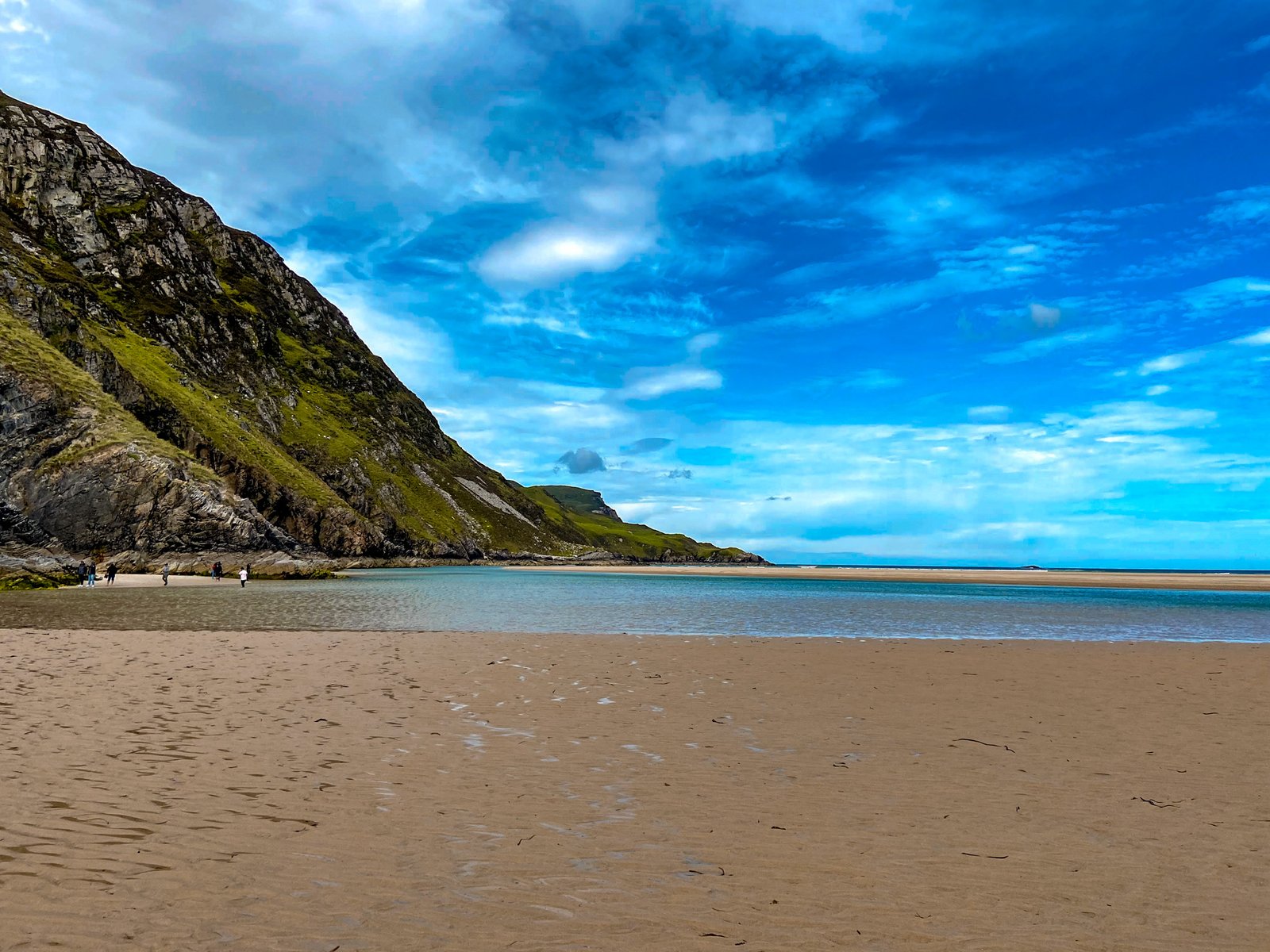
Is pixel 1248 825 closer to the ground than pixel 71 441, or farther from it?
closer to the ground

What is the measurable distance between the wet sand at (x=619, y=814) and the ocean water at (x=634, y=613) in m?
16.5

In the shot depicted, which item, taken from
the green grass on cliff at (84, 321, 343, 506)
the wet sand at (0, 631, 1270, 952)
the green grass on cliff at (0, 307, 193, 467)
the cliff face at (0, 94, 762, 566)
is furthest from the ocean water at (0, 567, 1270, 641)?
the green grass on cliff at (84, 321, 343, 506)

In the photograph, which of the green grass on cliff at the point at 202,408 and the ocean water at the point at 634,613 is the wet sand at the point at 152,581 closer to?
the ocean water at the point at 634,613

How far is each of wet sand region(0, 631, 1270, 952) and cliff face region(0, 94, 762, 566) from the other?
76.2 m

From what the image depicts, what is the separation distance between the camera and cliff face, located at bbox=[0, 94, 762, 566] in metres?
82.4

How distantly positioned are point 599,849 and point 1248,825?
832cm

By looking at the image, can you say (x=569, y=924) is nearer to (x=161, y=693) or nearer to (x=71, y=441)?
(x=161, y=693)

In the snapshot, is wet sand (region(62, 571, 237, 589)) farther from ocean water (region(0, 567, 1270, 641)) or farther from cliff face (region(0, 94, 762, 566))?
cliff face (region(0, 94, 762, 566))

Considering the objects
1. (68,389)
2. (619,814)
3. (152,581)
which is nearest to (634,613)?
(619,814)

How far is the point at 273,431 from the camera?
7249 inches

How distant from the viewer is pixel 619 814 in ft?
30.5

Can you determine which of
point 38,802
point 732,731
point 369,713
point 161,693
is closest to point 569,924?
point 38,802

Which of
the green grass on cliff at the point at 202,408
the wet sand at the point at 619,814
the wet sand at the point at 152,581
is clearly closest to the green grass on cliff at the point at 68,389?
the wet sand at the point at 152,581

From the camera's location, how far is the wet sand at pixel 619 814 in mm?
6250
